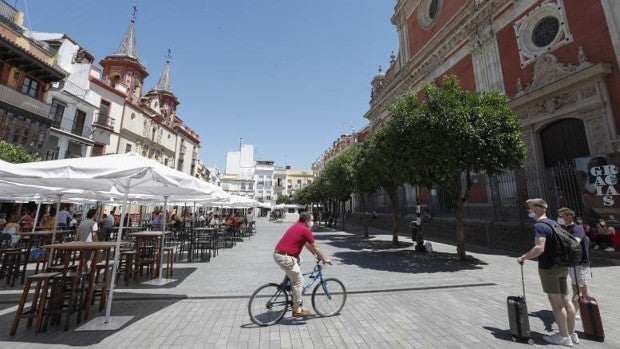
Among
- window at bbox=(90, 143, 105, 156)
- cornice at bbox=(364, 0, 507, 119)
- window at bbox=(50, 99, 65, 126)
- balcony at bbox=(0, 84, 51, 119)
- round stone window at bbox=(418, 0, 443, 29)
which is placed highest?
round stone window at bbox=(418, 0, 443, 29)

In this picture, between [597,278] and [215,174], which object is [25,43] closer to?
[597,278]

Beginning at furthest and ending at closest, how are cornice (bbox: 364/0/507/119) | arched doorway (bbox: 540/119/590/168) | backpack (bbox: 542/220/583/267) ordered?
cornice (bbox: 364/0/507/119) → arched doorway (bbox: 540/119/590/168) → backpack (bbox: 542/220/583/267)

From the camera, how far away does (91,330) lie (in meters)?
4.50

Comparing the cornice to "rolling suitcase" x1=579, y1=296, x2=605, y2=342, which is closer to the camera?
"rolling suitcase" x1=579, y1=296, x2=605, y2=342

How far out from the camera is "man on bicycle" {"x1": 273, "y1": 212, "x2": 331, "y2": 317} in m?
4.72

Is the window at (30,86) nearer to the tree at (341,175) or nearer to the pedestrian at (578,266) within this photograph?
the tree at (341,175)

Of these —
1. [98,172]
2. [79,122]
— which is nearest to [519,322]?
[98,172]

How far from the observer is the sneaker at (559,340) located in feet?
12.8

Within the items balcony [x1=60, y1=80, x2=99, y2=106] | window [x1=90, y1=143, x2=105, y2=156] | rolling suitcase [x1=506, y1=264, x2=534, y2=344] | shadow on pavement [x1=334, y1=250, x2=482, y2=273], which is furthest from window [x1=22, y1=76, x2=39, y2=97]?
rolling suitcase [x1=506, y1=264, x2=534, y2=344]

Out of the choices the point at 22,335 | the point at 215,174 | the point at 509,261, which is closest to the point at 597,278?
the point at 509,261

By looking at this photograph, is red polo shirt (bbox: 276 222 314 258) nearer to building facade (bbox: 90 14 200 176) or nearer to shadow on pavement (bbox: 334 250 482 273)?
shadow on pavement (bbox: 334 250 482 273)

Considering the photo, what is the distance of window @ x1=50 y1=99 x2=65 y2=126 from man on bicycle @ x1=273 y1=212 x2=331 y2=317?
26.6 meters

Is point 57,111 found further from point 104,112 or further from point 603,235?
point 603,235

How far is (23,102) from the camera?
1870 centimetres
